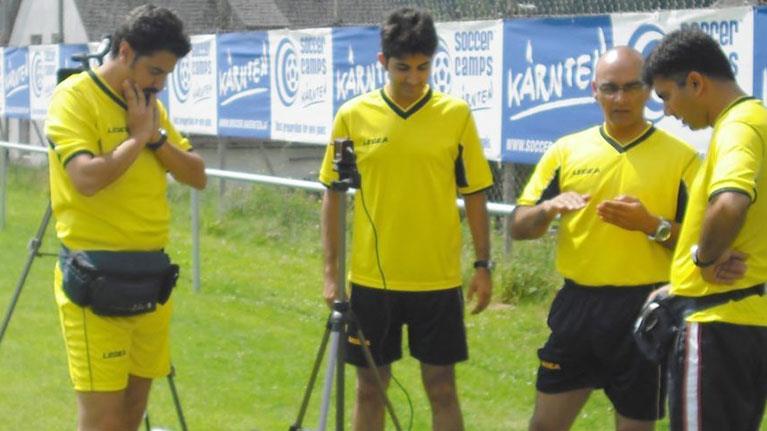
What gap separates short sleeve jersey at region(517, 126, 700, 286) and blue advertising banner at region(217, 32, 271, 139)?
839cm

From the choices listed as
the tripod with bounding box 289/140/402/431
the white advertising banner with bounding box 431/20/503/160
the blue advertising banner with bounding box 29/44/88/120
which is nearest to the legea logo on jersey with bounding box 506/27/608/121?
the white advertising banner with bounding box 431/20/503/160

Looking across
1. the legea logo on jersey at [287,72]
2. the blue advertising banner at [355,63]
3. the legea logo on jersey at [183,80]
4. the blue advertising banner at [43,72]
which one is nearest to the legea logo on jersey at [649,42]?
the blue advertising banner at [355,63]

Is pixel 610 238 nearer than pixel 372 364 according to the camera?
Yes

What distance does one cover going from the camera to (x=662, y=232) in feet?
17.0

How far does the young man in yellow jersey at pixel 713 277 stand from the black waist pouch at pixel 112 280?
2048 millimetres

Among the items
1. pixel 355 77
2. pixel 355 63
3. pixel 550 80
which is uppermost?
pixel 550 80

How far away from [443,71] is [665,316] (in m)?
6.05

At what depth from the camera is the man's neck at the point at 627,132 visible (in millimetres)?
5457

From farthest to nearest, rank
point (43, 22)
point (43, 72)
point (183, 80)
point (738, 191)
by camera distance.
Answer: point (43, 22), point (43, 72), point (183, 80), point (738, 191)

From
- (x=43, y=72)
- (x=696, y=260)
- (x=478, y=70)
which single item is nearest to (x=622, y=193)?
(x=696, y=260)

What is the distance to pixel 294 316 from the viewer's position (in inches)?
409

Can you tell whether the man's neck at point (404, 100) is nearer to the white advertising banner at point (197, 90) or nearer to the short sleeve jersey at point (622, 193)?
the short sleeve jersey at point (622, 193)

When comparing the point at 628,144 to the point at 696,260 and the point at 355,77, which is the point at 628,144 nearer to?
the point at 696,260

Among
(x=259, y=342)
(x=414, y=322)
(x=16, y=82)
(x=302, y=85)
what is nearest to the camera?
(x=414, y=322)
